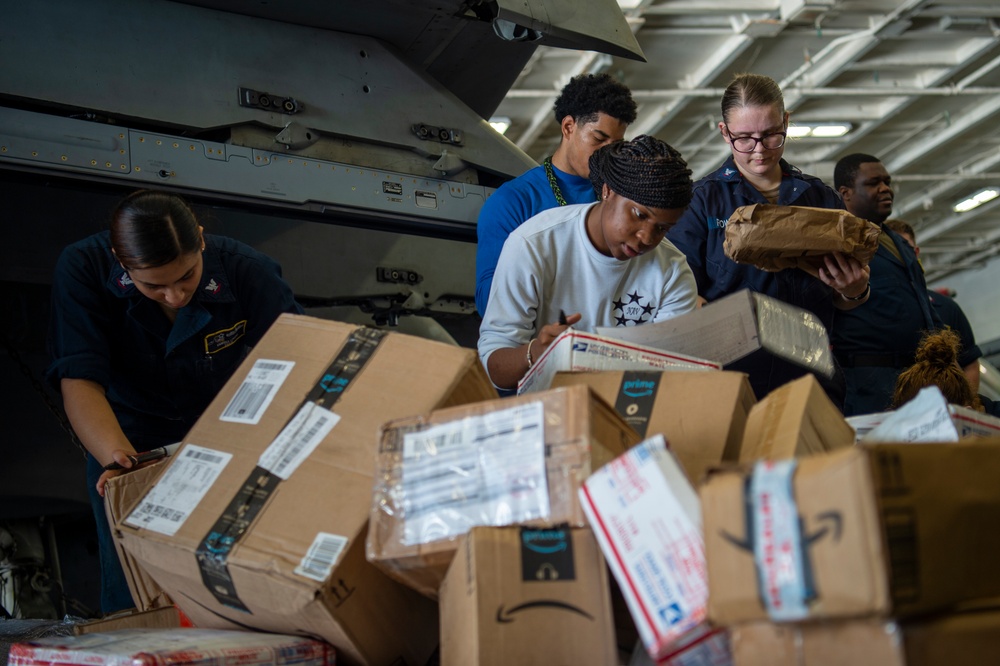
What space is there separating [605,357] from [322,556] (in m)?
0.67

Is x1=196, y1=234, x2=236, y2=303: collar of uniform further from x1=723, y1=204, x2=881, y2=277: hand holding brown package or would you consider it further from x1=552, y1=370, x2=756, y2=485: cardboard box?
x1=723, y1=204, x2=881, y2=277: hand holding brown package

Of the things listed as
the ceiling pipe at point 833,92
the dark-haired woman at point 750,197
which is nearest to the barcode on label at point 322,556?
the dark-haired woman at point 750,197

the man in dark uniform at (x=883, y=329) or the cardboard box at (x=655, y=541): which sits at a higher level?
the man in dark uniform at (x=883, y=329)

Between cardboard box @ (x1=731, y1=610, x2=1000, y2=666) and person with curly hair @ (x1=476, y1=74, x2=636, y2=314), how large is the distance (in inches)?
69.2

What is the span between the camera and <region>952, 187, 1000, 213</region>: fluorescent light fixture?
45.7 feet

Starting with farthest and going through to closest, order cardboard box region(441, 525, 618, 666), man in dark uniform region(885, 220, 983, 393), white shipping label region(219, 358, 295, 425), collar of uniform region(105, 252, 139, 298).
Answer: man in dark uniform region(885, 220, 983, 393)
collar of uniform region(105, 252, 139, 298)
white shipping label region(219, 358, 295, 425)
cardboard box region(441, 525, 618, 666)

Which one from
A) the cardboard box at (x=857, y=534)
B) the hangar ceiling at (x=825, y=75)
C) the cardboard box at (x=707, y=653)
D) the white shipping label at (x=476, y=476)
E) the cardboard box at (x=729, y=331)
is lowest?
the cardboard box at (x=707, y=653)

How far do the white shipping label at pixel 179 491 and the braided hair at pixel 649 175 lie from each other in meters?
1.05

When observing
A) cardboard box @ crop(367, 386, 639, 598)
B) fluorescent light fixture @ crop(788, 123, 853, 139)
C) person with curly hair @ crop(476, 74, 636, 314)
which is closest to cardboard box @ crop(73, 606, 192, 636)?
cardboard box @ crop(367, 386, 639, 598)

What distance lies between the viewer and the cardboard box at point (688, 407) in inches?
62.1

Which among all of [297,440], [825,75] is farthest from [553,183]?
[825,75]

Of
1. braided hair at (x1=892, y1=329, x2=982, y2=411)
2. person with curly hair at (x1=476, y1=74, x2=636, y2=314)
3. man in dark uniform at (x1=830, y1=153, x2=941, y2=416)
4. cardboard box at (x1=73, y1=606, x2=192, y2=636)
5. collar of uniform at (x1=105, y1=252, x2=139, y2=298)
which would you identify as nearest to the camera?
cardboard box at (x1=73, y1=606, x2=192, y2=636)

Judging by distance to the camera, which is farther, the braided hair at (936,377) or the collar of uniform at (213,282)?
the braided hair at (936,377)

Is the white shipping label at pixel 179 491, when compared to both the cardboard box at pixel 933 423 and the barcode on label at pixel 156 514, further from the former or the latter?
the cardboard box at pixel 933 423
